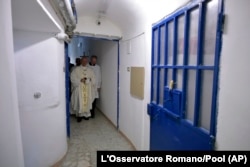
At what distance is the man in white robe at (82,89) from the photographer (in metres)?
3.92

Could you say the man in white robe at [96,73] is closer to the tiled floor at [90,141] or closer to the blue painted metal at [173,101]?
the tiled floor at [90,141]

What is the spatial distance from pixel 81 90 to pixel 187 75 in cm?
294

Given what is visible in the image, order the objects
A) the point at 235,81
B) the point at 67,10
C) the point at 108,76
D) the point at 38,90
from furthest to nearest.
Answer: the point at 108,76 < the point at 38,90 < the point at 67,10 < the point at 235,81

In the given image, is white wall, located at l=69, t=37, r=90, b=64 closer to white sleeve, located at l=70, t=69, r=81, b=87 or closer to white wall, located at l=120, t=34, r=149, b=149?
white sleeve, located at l=70, t=69, r=81, b=87

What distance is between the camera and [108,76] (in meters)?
4.07

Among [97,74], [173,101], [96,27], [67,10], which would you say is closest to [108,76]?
[97,74]

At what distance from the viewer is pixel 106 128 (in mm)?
3666

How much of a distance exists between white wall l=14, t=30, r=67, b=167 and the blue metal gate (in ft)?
3.95

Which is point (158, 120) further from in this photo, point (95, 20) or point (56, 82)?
point (95, 20)

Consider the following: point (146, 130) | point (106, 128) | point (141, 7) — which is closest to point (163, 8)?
point (141, 7)

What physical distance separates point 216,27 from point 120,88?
7.83ft

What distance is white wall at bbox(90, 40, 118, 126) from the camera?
144 inches

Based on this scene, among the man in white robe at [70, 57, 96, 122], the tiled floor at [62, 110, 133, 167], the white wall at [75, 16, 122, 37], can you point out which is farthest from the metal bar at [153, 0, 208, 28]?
the man in white robe at [70, 57, 96, 122]

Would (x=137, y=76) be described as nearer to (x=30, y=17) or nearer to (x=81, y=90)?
(x=30, y=17)
